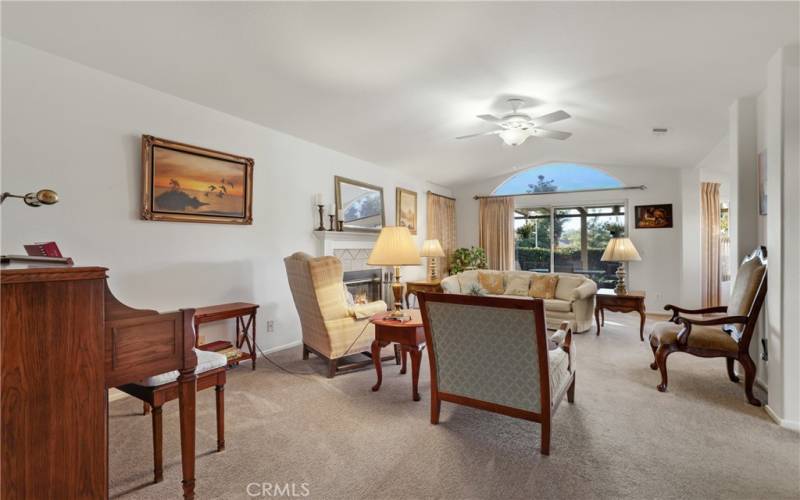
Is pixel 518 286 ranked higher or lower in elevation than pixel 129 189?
lower

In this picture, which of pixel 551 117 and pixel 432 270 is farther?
pixel 432 270

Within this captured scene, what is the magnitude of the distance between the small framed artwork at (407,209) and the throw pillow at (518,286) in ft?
6.16

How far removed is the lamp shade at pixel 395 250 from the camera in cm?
312

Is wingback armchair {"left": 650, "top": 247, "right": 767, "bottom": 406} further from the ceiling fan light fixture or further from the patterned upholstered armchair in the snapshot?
the ceiling fan light fixture

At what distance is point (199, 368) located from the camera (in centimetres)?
206

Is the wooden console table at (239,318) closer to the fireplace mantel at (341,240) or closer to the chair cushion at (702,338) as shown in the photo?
the fireplace mantel at (341,240)

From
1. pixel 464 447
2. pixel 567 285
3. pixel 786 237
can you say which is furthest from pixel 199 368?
pixel 567 285

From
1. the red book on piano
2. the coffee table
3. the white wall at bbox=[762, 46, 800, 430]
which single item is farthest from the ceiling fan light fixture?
the red book on piano

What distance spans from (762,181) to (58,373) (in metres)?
4.60

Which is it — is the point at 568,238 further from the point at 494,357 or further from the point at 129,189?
the point at 129,189

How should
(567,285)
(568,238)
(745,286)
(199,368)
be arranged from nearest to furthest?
(199,368)
(745,286)
(567,285)
(568,238)

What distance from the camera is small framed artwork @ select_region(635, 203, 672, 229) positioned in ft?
21.1

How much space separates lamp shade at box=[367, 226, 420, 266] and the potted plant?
451 centimetres

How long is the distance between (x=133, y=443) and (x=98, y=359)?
1362 mm
